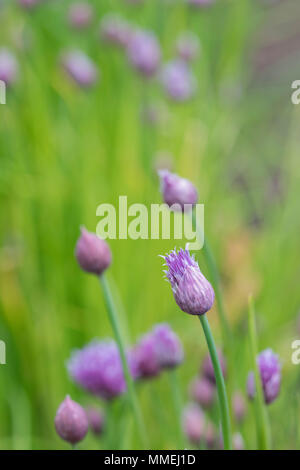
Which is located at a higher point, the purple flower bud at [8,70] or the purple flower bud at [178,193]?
the purple flower bud at [8,70]

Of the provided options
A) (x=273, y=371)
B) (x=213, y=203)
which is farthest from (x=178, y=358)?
(x=213, y=203)

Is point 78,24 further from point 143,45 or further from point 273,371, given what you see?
point 273,371

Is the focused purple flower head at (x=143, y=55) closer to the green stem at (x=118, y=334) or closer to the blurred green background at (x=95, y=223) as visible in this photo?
the blurred green background at (x=95, y=223)

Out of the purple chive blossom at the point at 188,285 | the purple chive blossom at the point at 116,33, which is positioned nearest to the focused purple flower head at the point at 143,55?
the purple chive blossom at the point at 116,33

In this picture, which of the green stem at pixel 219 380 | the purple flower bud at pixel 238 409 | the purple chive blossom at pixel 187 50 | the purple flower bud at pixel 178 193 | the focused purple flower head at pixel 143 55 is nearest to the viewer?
the green stem at pixel 219 380

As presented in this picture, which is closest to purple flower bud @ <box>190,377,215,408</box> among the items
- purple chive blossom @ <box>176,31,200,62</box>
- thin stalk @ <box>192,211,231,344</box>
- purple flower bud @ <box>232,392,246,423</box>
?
purple flower bud @ <box>232,392,246,423</box>

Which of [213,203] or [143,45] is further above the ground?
[143,45]
